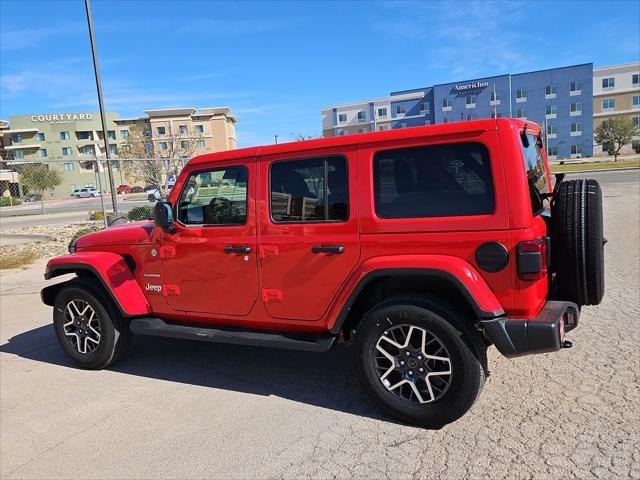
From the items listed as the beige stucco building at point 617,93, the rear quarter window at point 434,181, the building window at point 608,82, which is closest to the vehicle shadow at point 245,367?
the rear quarter window at point 434,181

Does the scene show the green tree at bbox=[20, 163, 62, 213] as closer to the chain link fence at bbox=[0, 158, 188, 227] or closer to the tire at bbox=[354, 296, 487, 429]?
the chain link fence at bbox=[0, 158, 188, 227]

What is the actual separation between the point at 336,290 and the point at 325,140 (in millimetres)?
1090

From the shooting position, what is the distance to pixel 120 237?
180 inches

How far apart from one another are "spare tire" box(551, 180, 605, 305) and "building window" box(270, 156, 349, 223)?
1448 millimetres

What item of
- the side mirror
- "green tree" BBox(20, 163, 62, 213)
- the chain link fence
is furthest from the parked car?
the side mirror

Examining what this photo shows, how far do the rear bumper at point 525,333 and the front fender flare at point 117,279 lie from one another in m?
3.02

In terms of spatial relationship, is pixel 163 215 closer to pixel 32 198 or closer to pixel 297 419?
pixel 297 419

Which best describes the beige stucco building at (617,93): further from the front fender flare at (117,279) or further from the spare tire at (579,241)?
the front fender flare at (117,279)

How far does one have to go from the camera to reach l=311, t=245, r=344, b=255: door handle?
3418 millimetres

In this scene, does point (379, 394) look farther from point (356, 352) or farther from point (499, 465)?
point (499, 465)

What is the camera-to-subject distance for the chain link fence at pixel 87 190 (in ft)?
44.8

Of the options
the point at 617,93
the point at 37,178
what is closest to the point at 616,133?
the point at 617,93

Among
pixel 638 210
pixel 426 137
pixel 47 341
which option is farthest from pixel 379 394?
pixel 638 210

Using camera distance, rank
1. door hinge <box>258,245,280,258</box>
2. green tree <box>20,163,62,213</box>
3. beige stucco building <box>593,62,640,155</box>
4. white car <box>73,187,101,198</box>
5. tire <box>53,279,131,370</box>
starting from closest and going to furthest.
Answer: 1. door hinge <box>258,245,280,258</box>
2. tire <box>53,279,131,370</box>
3. green tree <box>20,163,62,213</box>
4. white car <box>73,187,101,198</box>
5. beige stucco building <box>593,62,640,155</box>
